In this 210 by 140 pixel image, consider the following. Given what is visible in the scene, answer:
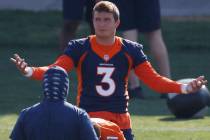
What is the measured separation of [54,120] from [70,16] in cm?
691

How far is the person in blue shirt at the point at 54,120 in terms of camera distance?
6.77m

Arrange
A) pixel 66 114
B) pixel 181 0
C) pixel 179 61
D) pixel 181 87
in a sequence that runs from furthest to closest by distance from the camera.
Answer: pixel 181 0
pixel 179 61
pixel 181 87
pixel 66 114

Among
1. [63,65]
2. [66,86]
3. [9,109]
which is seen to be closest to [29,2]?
[9,109]

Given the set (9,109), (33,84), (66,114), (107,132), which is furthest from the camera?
(33,84)

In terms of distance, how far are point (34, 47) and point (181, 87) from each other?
8921 millimetres

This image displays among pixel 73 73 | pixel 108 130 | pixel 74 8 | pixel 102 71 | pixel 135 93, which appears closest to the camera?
pixel 108 130

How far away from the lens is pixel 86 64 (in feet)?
28.1

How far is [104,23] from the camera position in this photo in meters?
8.42

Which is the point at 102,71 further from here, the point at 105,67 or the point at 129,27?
the point at 129,27

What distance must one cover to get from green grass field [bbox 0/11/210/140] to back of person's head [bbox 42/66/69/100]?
3408mm

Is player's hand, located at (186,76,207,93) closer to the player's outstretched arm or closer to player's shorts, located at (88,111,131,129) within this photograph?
player's shorts, located at (88,111,131,129)

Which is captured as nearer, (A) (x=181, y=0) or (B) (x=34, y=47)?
(B) (x=34, y=47)

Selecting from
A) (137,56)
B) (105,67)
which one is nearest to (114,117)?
(105,67)

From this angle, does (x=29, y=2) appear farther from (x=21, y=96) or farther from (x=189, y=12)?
(x=21, y=96)
